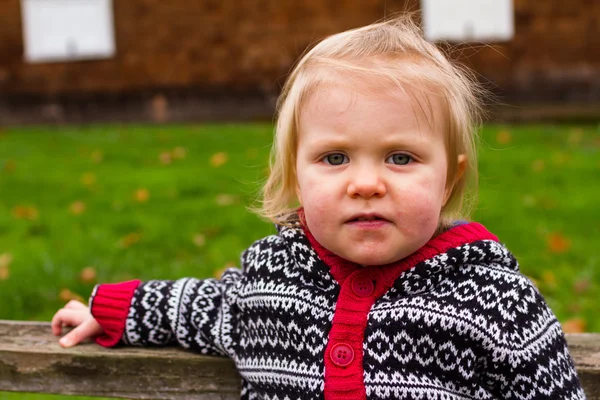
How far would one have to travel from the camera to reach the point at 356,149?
1.56m

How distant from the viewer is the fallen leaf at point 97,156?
6.92 metres

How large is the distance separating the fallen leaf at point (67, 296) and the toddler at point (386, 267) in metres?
1.89

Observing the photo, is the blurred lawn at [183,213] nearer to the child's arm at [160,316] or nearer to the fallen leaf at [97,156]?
the fallen leaf at [97,156]

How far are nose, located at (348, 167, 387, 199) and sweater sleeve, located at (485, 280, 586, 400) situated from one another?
335 mm

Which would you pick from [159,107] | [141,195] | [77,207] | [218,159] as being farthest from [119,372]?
[159,107]

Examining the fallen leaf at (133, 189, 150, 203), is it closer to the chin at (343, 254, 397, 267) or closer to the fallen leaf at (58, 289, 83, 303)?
the fallen leaf at (58, 289, 83, 303)

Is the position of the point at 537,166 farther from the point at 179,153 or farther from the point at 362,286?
the point at 362,286

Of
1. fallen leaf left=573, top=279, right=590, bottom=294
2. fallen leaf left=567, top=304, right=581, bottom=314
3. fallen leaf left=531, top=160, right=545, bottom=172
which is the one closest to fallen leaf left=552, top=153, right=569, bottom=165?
fallen leaf left=531, top=160, right=545, bottom=172

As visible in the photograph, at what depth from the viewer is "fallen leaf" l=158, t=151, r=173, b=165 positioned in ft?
22.2

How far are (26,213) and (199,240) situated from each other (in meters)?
1.45

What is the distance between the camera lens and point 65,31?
10523 millimetres

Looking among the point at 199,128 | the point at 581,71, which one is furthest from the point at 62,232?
the point at 581,71

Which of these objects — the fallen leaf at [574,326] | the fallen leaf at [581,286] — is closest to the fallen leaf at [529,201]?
the fallen leaf at [581,286]

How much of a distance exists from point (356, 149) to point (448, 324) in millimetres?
372
